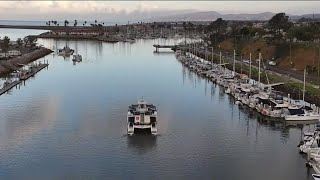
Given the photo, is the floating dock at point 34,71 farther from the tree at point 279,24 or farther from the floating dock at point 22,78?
the tree at point 279,24

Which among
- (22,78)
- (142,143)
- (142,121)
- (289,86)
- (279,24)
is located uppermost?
(279,24)

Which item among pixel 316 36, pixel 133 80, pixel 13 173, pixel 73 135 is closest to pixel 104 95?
pixel 133 80

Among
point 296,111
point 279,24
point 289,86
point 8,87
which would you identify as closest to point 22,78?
point 8,87

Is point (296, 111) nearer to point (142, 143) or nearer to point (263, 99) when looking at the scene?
point (263, 99)

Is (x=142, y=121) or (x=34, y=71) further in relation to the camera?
(x=34, y=71)

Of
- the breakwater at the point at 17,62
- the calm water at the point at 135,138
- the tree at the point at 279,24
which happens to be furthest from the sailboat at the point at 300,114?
the tree at the point at 279,24

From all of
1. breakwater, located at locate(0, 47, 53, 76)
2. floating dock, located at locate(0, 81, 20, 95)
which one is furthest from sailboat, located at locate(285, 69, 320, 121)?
breakwater, located at locate(0, 47, 53, 76)

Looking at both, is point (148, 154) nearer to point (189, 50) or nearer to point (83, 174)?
point (83, 174)
